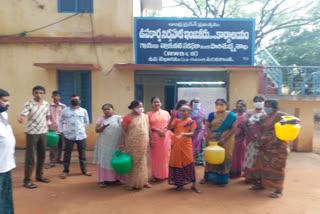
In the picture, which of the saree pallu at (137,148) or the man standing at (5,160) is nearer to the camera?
the man standing at (5,160)

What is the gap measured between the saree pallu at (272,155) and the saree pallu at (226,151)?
0.53m

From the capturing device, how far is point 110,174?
204 inches

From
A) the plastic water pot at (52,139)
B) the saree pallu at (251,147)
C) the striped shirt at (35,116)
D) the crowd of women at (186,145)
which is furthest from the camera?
the plastic water pot at (52,139)

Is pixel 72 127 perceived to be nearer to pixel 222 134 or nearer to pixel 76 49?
pixel 222 134

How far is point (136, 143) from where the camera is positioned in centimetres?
493

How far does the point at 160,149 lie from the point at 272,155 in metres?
1.77

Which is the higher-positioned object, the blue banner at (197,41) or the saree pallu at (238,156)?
the blue banner at (197,41)

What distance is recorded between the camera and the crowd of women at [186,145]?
4.80 m

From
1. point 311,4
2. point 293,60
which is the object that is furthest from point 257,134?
point 311,4

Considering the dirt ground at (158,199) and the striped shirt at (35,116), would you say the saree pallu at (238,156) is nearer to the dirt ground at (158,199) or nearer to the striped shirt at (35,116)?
the dirt ground at (158,199)

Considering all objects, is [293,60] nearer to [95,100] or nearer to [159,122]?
[95,100]

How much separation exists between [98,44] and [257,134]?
4.73 meters

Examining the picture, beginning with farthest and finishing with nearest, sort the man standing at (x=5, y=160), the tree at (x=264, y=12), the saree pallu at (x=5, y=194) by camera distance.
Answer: the tree at (x=264, y=12) < the saree pallu at (x=5, y=194) < the man standing at (x=5, y=160)

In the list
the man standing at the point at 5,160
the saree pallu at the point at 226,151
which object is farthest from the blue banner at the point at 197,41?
the man standing at the point at 5,160
